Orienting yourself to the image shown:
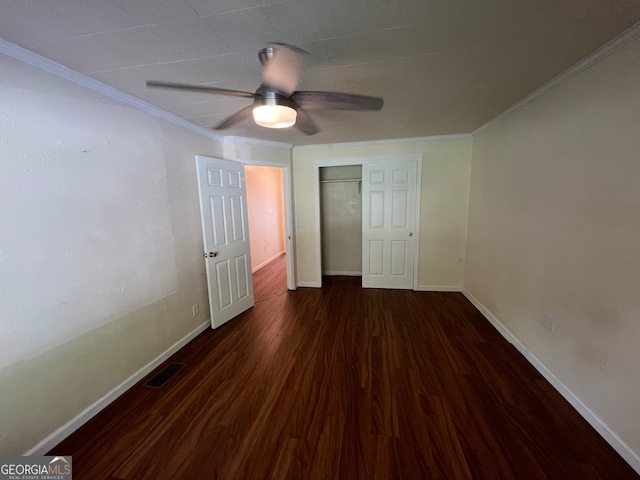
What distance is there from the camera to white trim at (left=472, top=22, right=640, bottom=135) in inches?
52.3

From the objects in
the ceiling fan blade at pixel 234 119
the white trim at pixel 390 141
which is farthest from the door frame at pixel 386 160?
the ceiling fan blade at pixel 234 119

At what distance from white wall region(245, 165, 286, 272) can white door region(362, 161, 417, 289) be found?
2.15 m

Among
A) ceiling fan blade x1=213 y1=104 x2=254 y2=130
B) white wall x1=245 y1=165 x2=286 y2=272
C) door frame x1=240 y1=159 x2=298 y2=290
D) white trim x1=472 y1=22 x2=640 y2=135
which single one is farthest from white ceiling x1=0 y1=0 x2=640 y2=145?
white wall x1=245 y1=165 x2=286 y2=272

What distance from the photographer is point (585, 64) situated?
5.22 feet

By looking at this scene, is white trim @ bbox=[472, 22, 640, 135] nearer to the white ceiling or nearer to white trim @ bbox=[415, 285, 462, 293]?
the white ceiling

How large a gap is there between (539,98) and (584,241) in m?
1.27

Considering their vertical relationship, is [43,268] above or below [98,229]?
below

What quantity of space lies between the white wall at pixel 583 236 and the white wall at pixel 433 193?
97cm

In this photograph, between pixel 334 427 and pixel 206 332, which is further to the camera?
pixel 206 332

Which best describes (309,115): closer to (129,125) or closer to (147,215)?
(129,125)

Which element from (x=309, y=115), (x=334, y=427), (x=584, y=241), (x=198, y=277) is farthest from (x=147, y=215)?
(x=584, y=241)

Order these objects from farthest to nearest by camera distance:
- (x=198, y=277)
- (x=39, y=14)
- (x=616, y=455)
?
1. (x=198, y=277)
2. (x=616, y=455)
3. (x=39, y=14)

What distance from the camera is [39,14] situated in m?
1.12

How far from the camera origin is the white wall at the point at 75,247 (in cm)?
135
